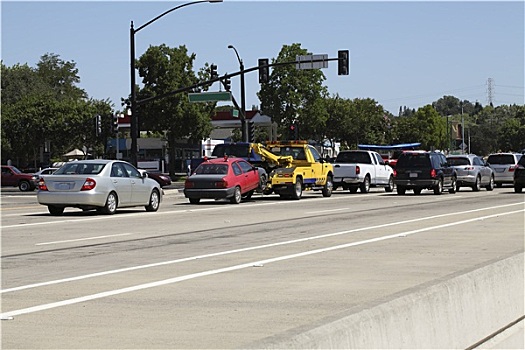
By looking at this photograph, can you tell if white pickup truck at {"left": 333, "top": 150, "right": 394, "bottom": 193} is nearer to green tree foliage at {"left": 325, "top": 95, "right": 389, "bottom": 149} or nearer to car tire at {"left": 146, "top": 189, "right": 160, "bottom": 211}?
car tire at {"left": 146, "top": 189, "right": 160, "bottom": 211}

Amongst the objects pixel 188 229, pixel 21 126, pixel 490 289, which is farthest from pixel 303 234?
pixel 21 126

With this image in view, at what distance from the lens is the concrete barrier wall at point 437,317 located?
223 inches

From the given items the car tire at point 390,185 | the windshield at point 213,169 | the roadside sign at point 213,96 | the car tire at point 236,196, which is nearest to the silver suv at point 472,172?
the car tire at point 390,185

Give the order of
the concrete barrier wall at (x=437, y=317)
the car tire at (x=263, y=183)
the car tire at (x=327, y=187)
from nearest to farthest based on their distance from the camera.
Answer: the concrete barrier wall at (x=437, y=317), the car tire at (x=263, y=183), the car tire at (x=327, y=187)

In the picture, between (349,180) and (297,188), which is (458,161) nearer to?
(349,180)

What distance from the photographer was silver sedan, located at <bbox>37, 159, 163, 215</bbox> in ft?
82.8

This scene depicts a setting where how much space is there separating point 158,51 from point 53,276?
212ft

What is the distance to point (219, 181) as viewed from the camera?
104ft

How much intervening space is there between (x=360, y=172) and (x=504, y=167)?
10064 millimetres

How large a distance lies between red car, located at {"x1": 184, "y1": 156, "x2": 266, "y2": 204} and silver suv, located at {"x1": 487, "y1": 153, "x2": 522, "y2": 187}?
1941cm

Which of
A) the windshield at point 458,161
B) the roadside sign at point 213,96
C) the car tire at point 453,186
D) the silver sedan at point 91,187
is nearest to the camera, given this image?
the silver sedan at point 91,187

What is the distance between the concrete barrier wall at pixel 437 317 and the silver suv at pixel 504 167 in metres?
39.6

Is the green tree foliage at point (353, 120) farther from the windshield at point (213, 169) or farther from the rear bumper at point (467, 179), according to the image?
the windshield at point (213, 169)

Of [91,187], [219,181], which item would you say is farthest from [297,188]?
[91,187]
